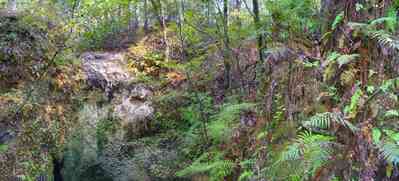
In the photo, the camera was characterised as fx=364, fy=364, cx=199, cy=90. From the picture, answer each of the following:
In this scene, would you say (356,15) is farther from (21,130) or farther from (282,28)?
(21,130)

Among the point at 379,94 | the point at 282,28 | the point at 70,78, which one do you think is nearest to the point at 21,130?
the point at 70,78

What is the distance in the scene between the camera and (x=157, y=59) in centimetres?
776

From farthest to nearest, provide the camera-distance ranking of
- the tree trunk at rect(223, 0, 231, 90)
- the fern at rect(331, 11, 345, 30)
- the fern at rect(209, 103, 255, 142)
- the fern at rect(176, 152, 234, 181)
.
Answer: the tree trunk at rect(223, 0, 231, 90)
the fern at rect(209, 103, 255, 142)
the fern at rect(176, 152, 234, 181)
the fern at rect(331, 11, 345, 30)

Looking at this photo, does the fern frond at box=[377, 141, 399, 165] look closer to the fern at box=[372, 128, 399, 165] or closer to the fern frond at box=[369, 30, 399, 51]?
the fern at box=[372, 128, 399, 165]

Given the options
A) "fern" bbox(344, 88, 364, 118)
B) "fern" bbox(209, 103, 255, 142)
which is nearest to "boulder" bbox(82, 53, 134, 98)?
"fern" bbox(209, 103, 255, 142)

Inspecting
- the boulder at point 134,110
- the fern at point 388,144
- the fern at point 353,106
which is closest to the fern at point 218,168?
the fern at point 353,106

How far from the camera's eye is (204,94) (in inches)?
238

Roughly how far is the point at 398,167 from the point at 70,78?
571 cm

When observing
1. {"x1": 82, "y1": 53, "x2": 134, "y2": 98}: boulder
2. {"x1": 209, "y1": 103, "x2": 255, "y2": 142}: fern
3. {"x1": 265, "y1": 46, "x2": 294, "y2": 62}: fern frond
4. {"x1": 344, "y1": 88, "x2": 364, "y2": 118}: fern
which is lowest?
{"x1": 209, "y1": 103, "x2": 255, "y2": 142}: fern

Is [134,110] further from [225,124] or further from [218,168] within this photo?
[218,168]

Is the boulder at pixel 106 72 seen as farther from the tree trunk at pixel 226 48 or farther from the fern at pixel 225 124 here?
the fern at pixel 225 124

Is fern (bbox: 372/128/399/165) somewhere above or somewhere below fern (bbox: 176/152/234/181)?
above

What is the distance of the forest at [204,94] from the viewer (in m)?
2.46

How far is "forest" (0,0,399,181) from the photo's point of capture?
2.46m
